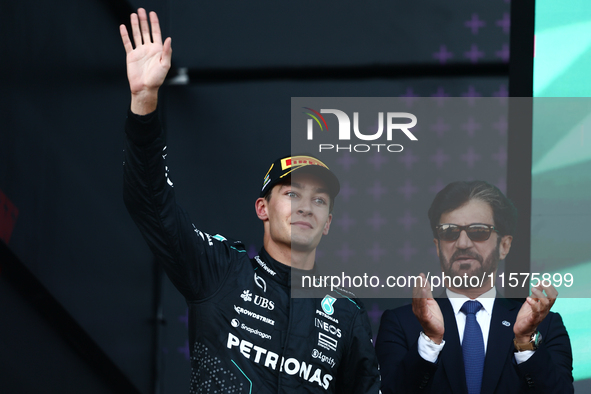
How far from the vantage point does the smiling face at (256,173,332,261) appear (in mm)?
2352

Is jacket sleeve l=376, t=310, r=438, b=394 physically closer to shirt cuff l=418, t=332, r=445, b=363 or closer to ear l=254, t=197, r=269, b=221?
Answer: shirt cuff l=418, t=332, r=445, b=363

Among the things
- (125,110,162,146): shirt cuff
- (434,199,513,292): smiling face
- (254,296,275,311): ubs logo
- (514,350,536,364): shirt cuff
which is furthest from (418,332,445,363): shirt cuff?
(125,110,162,146): shirt cuff

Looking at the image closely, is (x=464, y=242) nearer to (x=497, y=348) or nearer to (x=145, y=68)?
(x=497, y=348)

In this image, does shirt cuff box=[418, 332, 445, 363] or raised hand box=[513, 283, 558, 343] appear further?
shirt cuff box=[418, 332, 445, 363]

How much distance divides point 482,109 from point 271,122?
1.21 metres

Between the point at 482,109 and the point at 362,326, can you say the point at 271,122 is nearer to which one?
the point at 482,109

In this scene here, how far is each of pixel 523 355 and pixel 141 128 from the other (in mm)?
1649

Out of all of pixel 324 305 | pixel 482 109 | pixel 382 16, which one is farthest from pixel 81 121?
pixel 482 109

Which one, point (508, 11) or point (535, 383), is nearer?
point (535, 383)

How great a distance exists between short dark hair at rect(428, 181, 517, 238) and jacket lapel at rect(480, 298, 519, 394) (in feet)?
1.30

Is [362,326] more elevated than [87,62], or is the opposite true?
[87,62]

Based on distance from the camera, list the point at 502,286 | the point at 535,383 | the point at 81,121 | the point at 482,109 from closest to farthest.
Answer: the point at 535,383, the point at 81,121, the point at 502,286, the point at 482,109

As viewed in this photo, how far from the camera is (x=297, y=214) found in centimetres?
238

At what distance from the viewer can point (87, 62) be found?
2.81 metres
